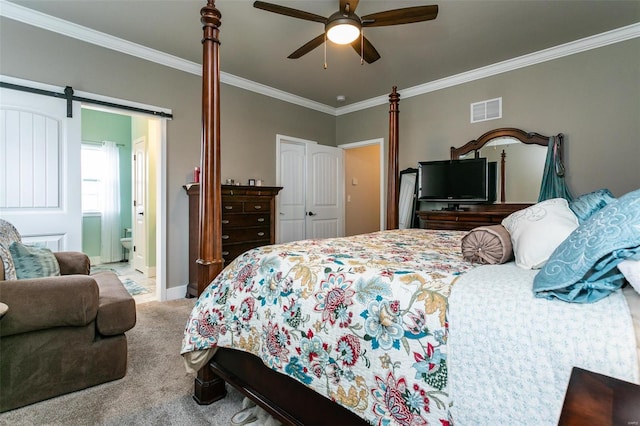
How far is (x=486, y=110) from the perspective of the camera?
387 cm

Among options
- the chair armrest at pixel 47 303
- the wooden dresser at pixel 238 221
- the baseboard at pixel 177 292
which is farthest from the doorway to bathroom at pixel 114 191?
the chair armrest at pixel 47 303

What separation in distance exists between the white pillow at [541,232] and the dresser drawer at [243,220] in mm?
2883

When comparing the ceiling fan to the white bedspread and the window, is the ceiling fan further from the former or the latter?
the window

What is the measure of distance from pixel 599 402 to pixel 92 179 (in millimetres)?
Answer: 6582

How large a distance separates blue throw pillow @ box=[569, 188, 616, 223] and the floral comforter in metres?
0.49

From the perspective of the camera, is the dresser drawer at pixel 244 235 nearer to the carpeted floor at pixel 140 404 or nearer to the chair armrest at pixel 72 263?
the chair armrest at pixel 72 263

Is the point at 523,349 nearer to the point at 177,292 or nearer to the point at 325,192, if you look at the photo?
the point at 177,292

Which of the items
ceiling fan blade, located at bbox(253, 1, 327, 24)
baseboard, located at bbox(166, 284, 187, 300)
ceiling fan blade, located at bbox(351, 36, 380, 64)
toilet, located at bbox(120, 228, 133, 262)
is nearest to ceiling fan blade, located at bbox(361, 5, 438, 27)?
ceiling fan blade, located at bbox(351, 36, 380, 64)

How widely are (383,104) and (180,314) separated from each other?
12.9 feet

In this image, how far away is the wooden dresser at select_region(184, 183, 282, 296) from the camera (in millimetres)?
3562

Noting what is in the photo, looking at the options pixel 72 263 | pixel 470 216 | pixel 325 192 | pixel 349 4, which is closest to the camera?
pixel 349 4

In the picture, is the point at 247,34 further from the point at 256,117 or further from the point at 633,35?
the point at 633,35

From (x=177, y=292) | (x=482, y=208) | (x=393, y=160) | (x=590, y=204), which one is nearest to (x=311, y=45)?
(x=393, y=160)

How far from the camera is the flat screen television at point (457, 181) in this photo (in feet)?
12.4
